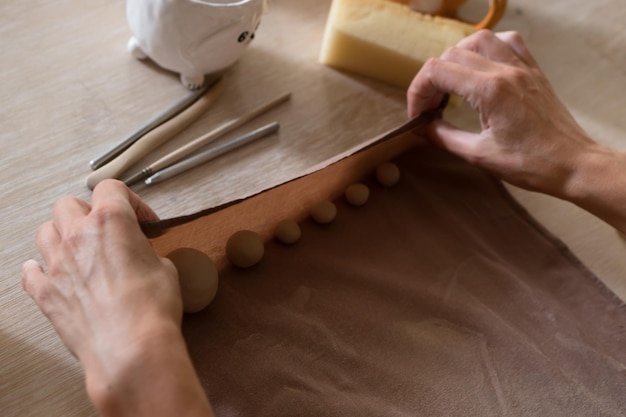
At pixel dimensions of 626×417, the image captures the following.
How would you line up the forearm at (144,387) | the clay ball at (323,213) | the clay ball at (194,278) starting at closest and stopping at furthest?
the forearm at (144,387) < the clay ball at (194,278) < the clay ball at (323,213)

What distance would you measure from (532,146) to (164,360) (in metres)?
0.35

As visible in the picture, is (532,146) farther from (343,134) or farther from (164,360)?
(164,360)

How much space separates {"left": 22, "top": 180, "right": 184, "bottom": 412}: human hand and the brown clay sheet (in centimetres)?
10

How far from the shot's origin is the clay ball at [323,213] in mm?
531

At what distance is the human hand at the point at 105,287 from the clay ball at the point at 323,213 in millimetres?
182

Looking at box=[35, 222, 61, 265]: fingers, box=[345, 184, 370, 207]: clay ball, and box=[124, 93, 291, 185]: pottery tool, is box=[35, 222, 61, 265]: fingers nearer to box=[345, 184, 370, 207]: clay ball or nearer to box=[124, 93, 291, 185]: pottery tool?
box=[124, 93, 291, 185]: pottery tool

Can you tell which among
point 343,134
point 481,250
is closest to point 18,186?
point 343,134

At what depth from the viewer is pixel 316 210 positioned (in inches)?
20.9

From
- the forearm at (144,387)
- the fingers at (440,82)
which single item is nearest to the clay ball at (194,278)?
the forearm at (144,387)

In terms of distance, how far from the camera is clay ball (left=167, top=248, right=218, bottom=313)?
0.43 m

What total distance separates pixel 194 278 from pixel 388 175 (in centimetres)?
23

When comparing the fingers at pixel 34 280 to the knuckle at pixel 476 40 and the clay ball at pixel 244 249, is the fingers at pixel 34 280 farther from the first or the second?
the knuckle at pixel 476 40

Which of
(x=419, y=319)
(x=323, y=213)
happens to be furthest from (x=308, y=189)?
(x=419, y=319)

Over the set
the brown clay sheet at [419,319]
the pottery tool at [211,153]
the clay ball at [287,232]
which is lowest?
the brown clay sheet at [419,319]
